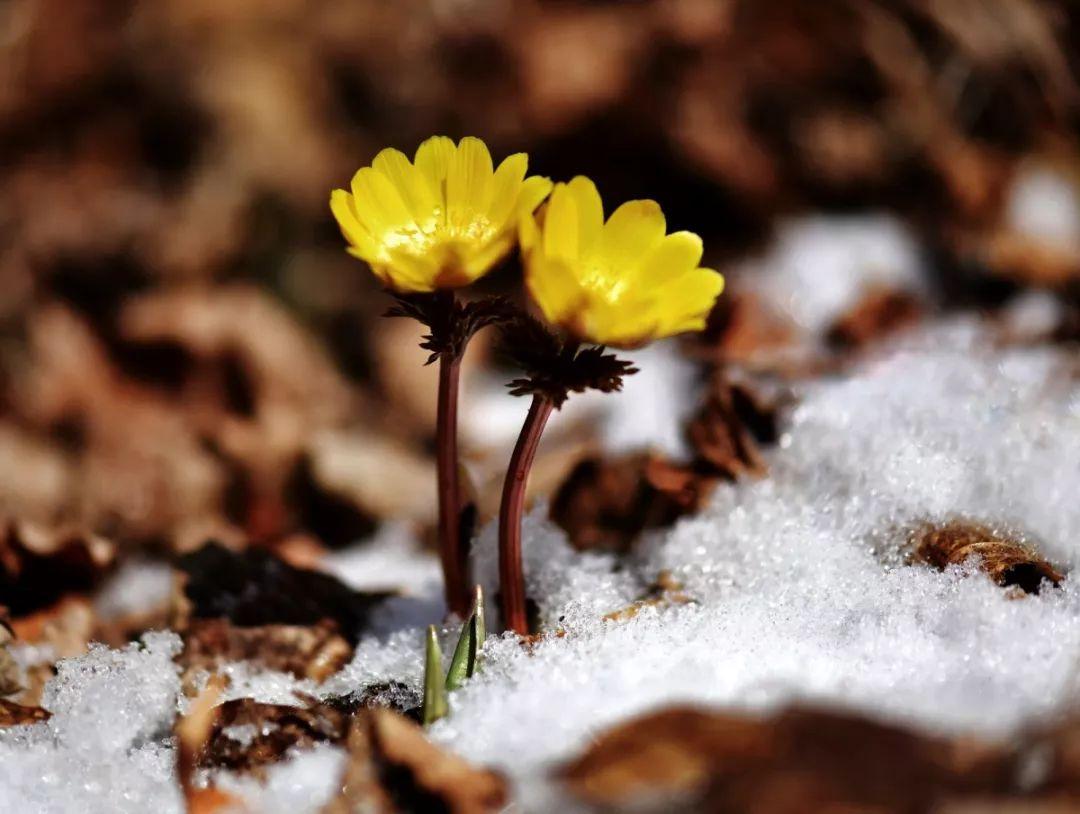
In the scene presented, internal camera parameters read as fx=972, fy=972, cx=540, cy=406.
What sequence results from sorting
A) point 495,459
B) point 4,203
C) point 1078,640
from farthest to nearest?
point 4,203 < point 495,459 < point 1078,640

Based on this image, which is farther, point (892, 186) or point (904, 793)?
point (892, 186)

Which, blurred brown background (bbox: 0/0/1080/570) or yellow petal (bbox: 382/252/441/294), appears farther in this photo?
blurred brown background (bbox: 0/0/1080/570)

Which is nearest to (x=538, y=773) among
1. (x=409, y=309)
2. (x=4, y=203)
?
(x=409, y=309)

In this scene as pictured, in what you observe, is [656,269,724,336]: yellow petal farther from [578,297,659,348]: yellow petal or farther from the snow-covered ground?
the snow-covered ground

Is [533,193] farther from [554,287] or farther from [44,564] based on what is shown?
[44,564]

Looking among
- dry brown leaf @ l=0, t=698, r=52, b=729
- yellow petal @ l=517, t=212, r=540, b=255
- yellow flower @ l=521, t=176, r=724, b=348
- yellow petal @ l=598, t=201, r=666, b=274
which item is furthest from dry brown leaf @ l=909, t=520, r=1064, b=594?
dry brown leaf @ l=0, t=698, r=52, b=729

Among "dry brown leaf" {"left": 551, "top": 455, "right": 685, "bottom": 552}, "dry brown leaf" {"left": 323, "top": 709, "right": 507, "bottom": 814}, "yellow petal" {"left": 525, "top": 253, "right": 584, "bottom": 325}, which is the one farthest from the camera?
"dry brown leaf" {"left": 551, "top": 455, "right": 685, "bottom": 552}

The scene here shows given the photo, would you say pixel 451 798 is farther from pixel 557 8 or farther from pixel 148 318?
pixel 557 8
